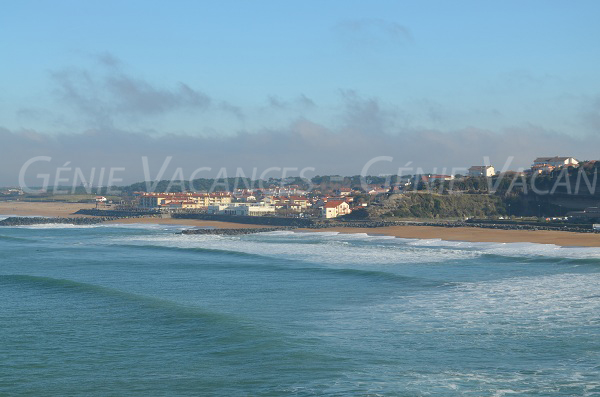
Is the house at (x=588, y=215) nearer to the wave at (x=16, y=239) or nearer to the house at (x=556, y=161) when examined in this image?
the house at (x=556, y=161)

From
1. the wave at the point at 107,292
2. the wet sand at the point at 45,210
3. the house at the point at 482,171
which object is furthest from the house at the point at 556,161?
the wave at the point at 107,292

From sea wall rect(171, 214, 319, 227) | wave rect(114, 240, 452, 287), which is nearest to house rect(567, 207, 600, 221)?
sea wall rect(171, 214, 319, 227)

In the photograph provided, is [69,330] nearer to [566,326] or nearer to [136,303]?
[136,303]

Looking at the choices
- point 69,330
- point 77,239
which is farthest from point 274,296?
point 77,239

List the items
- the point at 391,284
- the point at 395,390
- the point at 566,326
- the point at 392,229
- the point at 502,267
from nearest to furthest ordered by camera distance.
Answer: the point at 395,390 < the point at 566,326 < the point at 391,284 < the point at 502,267 < the point at 392,229

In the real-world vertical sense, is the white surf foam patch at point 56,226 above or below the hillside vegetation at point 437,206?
below
